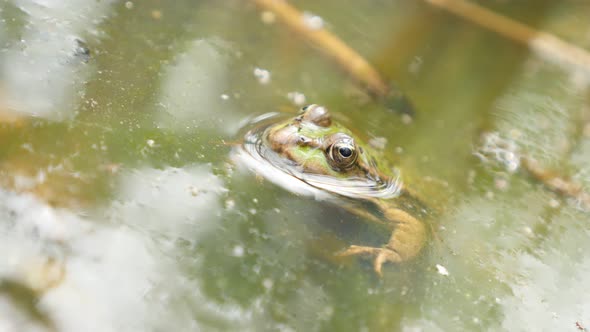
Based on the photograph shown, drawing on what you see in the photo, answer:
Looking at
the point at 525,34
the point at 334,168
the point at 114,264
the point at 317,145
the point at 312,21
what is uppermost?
the point at 525,34

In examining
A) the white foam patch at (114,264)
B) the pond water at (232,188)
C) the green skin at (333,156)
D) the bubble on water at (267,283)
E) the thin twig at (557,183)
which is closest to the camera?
the white foam patch at (114,264)

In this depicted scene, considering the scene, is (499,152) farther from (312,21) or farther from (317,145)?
(312,21)

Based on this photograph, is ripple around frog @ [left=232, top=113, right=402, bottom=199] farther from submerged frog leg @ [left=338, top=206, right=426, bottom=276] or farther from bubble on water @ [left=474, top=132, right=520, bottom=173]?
bubble on water @ [left=474, top=132, right=520, bottom=173]

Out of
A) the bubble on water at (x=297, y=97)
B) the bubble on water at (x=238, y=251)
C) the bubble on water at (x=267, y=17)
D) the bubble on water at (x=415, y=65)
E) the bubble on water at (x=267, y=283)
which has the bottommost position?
the bubble on water at (x=267, y=283)

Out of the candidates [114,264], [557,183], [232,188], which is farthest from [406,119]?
[114,264]

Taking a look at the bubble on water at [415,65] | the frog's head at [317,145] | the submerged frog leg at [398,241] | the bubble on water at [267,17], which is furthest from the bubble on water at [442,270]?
the bubble on water at [267,17]

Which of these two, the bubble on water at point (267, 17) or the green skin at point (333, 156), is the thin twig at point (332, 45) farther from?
the green skin at point (333, 156)

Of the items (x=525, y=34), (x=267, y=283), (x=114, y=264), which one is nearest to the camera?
(x=114, y=264)
